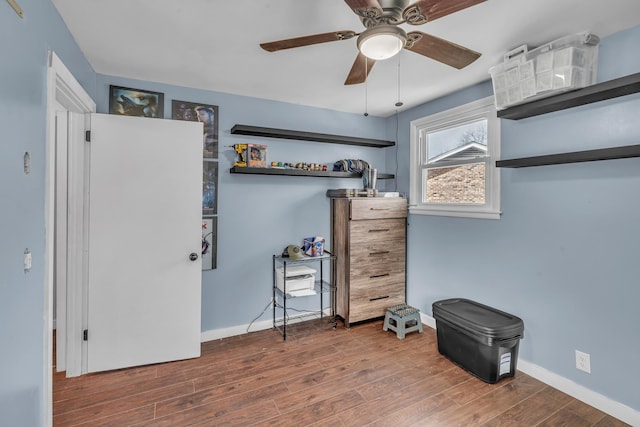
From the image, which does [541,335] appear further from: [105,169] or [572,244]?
[105,169]

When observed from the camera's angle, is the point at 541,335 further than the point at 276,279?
No

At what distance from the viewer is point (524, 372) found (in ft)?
7.88

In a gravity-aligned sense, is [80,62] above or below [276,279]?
→ above

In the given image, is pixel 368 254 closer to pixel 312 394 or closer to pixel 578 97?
pixel 312 394

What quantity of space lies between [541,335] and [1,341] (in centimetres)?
314

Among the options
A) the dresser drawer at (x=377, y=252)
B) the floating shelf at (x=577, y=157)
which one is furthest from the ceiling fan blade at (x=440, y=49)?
the dresser drawer at (x=377, y=252)

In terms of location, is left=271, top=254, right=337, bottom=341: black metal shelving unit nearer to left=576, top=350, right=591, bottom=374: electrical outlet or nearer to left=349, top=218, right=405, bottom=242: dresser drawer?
left=349, top=218, right=405, bottom=242: dresser drawer

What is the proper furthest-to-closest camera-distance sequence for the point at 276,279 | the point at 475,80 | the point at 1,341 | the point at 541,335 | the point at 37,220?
the point at 276,279, the point at 475,80, the point at 541,335, the point at 37,220, the point at 1,341

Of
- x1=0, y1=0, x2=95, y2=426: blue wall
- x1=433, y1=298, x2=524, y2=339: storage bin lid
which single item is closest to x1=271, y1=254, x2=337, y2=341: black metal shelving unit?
x1=433, y1=298, x2=524, y2=339: storage bin lid

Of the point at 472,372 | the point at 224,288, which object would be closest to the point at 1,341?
the point at 224,288

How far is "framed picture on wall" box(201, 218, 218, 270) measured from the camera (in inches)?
114

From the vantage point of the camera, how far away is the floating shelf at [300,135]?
292cm

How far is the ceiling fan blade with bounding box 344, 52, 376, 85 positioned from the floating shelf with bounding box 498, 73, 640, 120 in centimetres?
115

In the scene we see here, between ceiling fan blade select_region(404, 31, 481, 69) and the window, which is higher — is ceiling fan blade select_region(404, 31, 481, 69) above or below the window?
above
